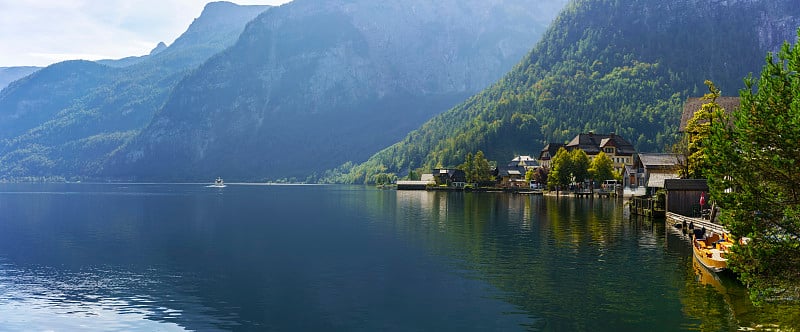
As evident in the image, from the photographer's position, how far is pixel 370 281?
1900 inches

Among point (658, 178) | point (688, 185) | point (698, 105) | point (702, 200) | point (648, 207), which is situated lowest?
point (648, 207)

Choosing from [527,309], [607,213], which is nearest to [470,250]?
[527,309]

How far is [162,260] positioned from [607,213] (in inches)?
2907

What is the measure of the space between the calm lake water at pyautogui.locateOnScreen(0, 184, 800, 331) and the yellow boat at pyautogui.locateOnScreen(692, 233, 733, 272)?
4.07 feet

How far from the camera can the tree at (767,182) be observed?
96.3 ft

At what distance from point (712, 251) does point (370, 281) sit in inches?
925

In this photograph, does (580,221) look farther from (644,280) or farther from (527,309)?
(527,309)

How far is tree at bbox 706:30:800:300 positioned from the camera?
2936 cm

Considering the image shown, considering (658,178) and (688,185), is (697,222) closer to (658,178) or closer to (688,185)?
(688,185)

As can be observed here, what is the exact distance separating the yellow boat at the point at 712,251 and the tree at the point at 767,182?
12026 mm

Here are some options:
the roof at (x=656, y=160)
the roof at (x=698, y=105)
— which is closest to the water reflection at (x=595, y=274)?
the roof at (x=698, y=105)

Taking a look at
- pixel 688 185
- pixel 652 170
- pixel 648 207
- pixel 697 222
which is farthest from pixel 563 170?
pixel 697 222

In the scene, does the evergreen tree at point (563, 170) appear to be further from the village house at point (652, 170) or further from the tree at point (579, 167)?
the village house at point (652, 170)

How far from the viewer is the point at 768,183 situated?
100 ft
